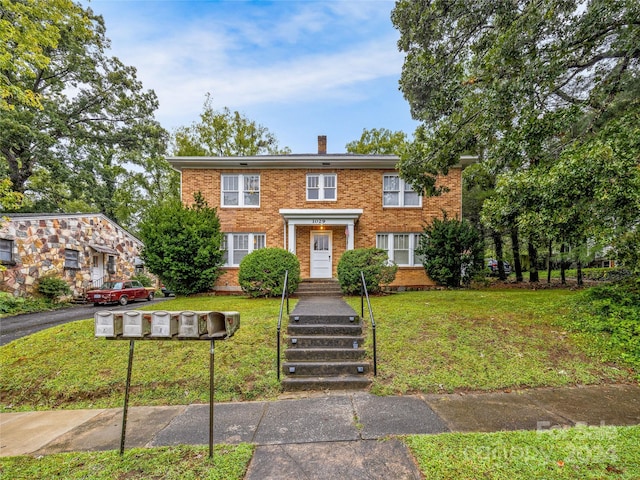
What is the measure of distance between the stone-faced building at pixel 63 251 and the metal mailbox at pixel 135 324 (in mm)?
11453

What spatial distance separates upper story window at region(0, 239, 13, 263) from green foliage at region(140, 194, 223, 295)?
588cm

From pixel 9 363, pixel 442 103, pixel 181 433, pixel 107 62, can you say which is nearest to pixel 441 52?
pixel 442 103

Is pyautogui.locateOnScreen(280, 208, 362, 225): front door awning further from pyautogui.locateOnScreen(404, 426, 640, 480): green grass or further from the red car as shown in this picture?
pyautogui.locateOnScreen(404, 426, 640, 480): green grass

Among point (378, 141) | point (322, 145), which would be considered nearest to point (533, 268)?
point (322, 145)

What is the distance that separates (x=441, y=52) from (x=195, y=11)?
8596 mm

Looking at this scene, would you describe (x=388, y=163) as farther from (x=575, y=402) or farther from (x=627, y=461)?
(x=627, y=461)

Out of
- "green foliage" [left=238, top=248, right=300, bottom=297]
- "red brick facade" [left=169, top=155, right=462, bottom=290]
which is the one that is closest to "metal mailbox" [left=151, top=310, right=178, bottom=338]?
"green foliage" [left=238, top=248, right=300, bottom=297]

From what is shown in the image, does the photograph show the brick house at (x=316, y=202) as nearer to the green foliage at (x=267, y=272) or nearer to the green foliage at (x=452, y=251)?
the green foliage at (x=452, y=251)

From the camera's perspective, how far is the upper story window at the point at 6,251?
11727mm

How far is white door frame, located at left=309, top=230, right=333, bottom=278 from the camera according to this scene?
13242mm

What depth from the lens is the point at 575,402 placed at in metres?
3.84

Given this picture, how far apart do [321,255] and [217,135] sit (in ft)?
54.7

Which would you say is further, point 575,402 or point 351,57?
point 351,57

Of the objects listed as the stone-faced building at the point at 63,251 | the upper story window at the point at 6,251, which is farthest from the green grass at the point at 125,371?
the upper story window at the point at 6,251
